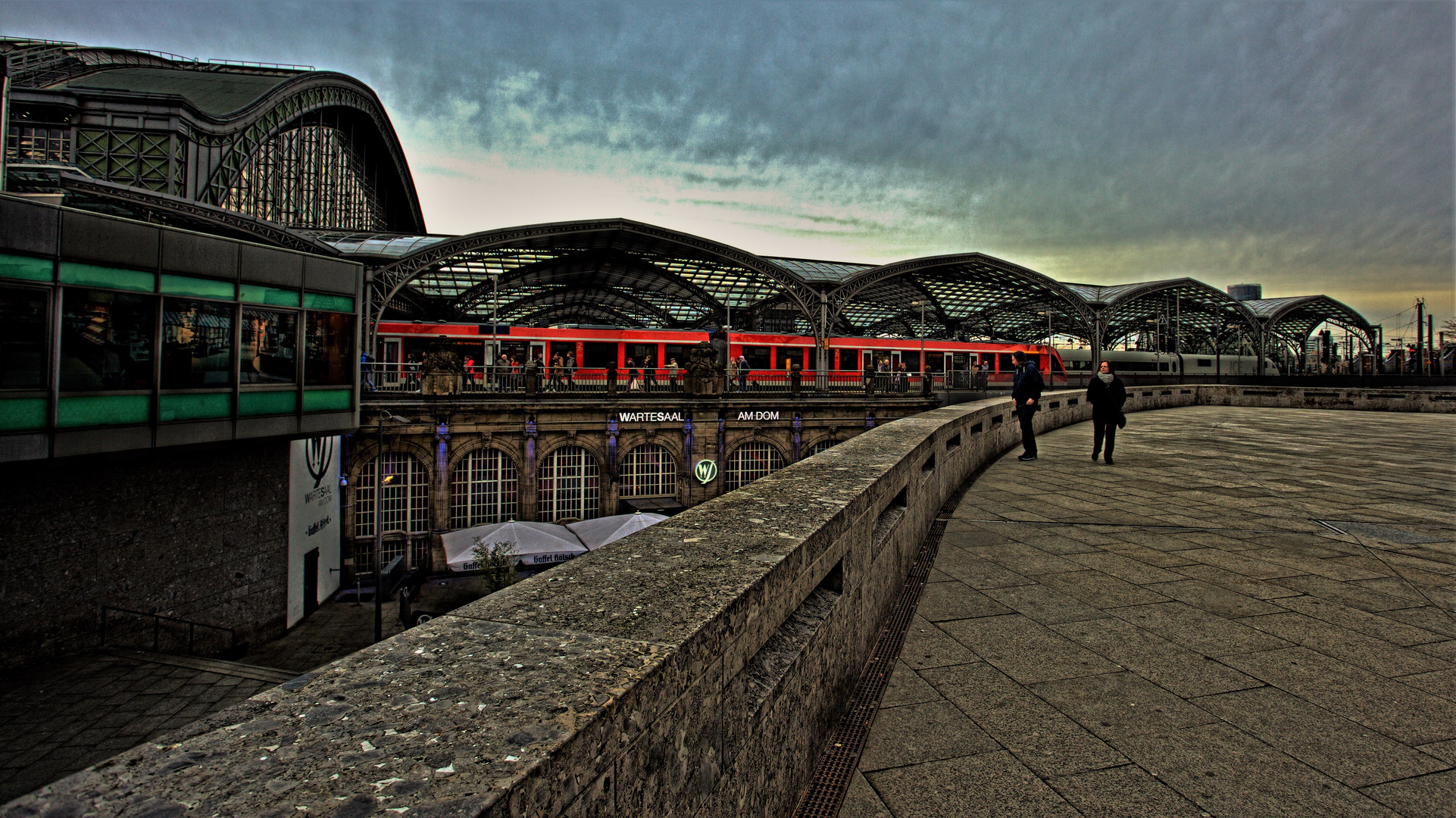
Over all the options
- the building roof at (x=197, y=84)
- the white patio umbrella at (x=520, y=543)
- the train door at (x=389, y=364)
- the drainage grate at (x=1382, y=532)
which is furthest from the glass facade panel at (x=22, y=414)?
the building roof at (x=197, y=84)

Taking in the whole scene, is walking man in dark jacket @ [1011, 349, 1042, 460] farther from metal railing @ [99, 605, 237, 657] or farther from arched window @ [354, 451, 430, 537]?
arched window @ [354, 451, 430, 537]

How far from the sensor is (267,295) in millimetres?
13953

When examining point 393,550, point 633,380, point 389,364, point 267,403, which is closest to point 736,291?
point 633,380

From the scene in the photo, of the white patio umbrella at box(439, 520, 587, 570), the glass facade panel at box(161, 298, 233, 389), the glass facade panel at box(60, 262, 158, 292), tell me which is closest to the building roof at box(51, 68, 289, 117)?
the glass facade panel at box(161, 298, 233, 389)

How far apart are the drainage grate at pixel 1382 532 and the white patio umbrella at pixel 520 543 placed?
16.6 m

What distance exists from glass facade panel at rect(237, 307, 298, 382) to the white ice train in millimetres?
43926

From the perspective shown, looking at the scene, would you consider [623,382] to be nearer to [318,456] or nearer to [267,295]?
[318,456]

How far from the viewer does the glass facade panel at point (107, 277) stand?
1063 centimetres

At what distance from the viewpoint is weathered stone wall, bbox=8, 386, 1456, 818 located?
3.46 feet

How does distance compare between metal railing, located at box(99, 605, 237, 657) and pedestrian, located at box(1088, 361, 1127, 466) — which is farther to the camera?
metal railing, located at box(99, 605, 237, 657)

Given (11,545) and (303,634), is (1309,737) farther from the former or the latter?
(303,634)

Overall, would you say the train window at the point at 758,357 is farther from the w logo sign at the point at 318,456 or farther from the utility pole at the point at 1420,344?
the utility pole at the point at 1420,344

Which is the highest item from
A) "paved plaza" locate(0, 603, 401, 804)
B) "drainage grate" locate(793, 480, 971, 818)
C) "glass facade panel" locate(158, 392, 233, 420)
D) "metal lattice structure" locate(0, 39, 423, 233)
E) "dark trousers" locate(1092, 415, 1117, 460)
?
"metal lattice structure" locate(0, 39, 423, 233)

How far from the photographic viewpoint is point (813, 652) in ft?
8.21
